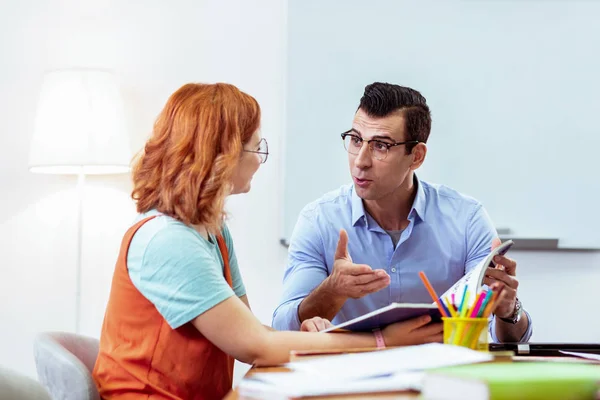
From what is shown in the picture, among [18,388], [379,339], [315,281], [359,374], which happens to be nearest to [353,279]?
[379,339]

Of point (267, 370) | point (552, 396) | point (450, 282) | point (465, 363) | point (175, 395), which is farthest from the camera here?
point (450, 282)

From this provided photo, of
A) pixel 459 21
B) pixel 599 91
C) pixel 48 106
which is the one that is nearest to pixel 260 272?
pixel 48 106

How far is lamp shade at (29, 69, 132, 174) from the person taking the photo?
2.71 meters

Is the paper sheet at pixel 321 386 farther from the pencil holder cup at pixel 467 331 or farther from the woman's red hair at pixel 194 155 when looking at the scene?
the woman's red hair at pixel 194 155

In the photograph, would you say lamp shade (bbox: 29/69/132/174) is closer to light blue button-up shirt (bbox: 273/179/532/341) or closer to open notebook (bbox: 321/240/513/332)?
light blue button-up shirt (bbox: 273/179/532/341)

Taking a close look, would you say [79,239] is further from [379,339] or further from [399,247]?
[379,339]

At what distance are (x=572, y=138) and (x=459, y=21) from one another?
1.96 feet

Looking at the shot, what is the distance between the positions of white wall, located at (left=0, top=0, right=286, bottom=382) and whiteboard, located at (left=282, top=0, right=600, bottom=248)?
11cm

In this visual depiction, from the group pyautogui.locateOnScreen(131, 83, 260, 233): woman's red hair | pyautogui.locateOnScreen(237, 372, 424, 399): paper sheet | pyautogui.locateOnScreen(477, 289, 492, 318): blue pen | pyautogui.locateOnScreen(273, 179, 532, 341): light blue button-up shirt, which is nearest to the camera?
pyautogui.locateOnScreen(237, 372, 424, 399): paper sheet

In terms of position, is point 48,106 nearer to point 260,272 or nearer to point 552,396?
point 260,272

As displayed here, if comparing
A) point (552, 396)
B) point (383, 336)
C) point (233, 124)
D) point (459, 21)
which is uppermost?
point (459, 21)

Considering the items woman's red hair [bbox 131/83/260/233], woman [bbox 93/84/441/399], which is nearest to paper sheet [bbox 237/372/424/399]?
woman [bbox 93/84/441/399]

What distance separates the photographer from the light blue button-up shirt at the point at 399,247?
210 cm

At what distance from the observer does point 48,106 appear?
277cm
